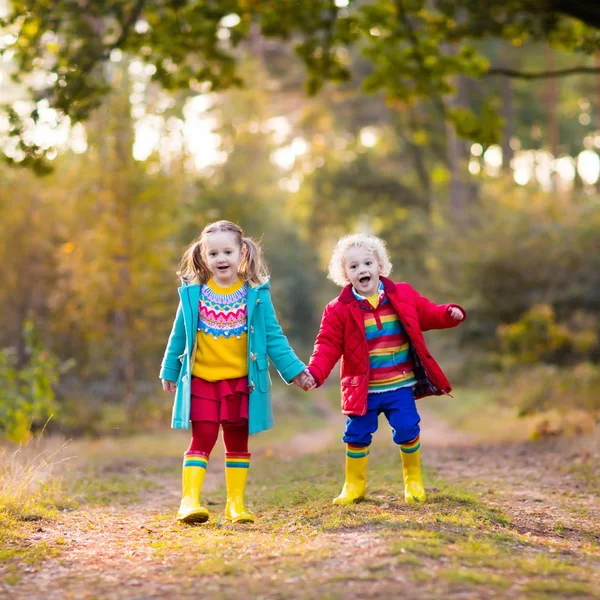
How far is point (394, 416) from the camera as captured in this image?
19.1ft

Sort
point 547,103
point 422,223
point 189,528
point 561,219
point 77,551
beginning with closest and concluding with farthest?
1. point 77,551
2. point 189,528
3. point 561,219
4. point 422,223
5. point 547,103

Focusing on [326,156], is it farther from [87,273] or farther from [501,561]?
[501,561]

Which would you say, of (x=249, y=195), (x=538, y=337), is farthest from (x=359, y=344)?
(x=249, y=195)

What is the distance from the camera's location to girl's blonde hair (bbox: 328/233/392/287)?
5.98 metres

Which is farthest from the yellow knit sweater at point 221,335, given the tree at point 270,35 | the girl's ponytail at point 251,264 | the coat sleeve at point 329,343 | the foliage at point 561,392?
the foliage at point 561,392

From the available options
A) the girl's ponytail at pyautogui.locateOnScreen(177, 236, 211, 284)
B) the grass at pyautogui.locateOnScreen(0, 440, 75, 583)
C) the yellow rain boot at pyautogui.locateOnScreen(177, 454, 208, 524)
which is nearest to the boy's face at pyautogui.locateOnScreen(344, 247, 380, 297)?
the girl's ponytail at pyautogui.locateOnScreen(177, 236, 211, 284)

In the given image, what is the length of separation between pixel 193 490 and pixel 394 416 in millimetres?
1407

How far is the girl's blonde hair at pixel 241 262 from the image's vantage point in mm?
5793

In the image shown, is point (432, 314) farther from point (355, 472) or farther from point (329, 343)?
point (355, 472)

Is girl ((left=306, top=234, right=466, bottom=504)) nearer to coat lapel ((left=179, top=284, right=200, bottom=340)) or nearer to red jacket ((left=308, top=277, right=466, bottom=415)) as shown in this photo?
red jacket ((left=308, top=277, right=466, bottom=415))

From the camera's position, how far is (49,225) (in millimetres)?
16078

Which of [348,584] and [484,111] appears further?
[484,111]

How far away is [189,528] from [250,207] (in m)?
16.5

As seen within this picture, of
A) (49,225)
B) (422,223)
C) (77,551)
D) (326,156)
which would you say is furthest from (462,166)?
(77,551)
